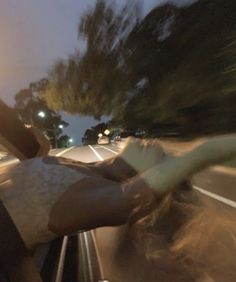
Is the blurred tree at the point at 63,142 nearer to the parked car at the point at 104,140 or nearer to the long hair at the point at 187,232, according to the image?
the parked car at the point at 104,140

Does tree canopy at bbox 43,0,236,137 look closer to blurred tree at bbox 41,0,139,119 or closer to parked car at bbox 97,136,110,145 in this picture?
blurred tree at bbox 41,0,139,119

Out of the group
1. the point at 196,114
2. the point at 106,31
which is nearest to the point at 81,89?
the point at 106,31

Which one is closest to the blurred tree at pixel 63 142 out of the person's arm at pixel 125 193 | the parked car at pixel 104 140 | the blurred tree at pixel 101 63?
the parked car at pixel 104 140

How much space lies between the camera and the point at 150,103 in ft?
80.5

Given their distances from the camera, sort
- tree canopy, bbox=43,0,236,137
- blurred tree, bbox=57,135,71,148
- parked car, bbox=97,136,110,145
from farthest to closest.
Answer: blurred tree, bbox=57,135,71,148, parked car, bbox=97,136,110,145, tree canopy, bbox=43,0,236,137

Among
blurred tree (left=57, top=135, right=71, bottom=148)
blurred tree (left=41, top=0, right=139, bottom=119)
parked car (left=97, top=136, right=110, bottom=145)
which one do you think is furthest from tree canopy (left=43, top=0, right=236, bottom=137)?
blurred tree (left=57, top=135, right=71, bottom=148)

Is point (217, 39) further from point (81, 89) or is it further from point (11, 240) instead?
point (81, 89)

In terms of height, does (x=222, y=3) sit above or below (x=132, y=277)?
above

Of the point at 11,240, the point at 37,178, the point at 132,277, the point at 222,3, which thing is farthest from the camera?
the point at 222,3

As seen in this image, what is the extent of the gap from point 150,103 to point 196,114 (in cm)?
509

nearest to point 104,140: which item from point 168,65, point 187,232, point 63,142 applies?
point 63,142

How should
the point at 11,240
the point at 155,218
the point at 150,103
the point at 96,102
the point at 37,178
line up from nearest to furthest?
the point at 11,240
the point at 37,178
the point at 155,218
the point at 150,103
the point at 96,102

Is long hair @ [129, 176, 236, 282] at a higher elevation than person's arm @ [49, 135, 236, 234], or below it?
below

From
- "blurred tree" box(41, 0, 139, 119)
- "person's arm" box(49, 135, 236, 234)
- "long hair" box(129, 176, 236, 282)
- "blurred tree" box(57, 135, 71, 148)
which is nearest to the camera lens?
"person's arm" box(49, 135, 236, 234)
